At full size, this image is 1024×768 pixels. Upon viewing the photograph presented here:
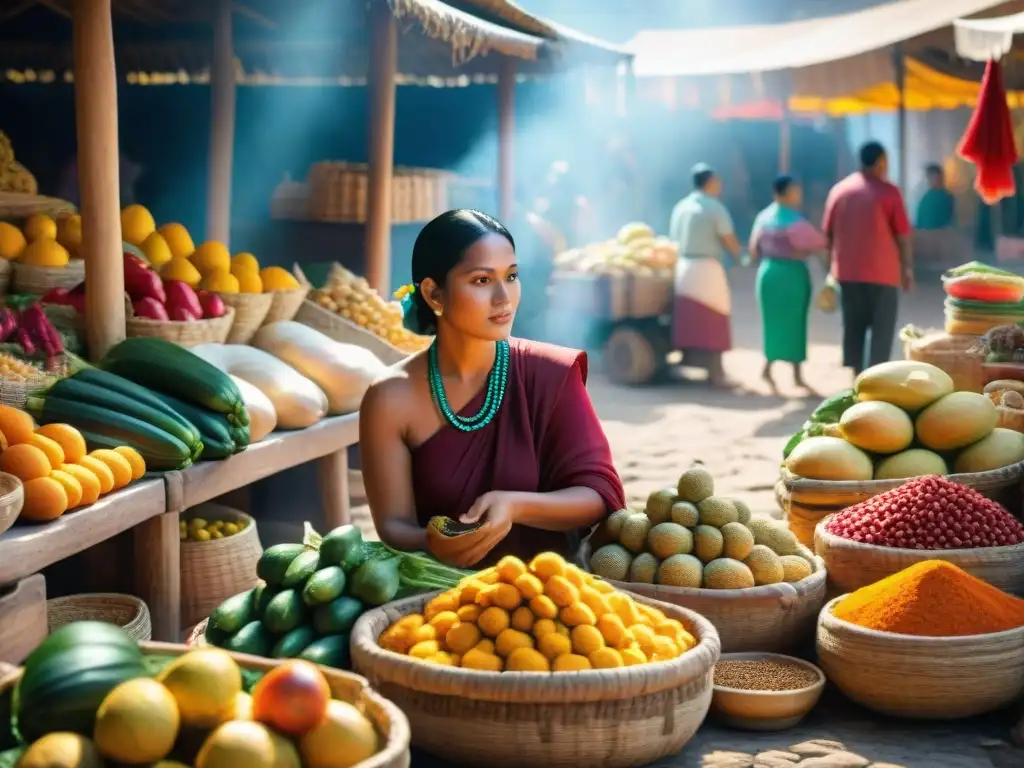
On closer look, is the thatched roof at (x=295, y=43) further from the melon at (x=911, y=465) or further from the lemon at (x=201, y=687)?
the lemon at (x=201, y=687)

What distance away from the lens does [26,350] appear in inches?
180

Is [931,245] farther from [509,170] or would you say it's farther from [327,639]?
[327,639]

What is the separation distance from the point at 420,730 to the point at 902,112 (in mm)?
11875

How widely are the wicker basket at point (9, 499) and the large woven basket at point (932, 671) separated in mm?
2202

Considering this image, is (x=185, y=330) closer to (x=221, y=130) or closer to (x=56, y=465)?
(x=56, y=465)

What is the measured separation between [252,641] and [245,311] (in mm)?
2738

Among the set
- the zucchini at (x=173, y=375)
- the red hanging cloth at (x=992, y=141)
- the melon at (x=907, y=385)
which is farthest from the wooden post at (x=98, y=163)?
the red hanging cloth at (x=992, y=141)

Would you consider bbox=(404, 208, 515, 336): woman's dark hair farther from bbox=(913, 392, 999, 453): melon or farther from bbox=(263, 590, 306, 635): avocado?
bbox=(913, 392, 999, 453): melon

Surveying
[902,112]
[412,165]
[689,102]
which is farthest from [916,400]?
[689,102]

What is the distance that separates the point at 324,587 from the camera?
10.5 feet

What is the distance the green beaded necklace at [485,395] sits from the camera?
3650mm

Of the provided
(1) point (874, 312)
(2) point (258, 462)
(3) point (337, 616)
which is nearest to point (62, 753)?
(3) point (337, 616)

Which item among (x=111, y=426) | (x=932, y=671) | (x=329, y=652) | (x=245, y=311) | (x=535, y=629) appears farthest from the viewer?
(x=245, y=311)

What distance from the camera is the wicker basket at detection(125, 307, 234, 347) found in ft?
16.7
